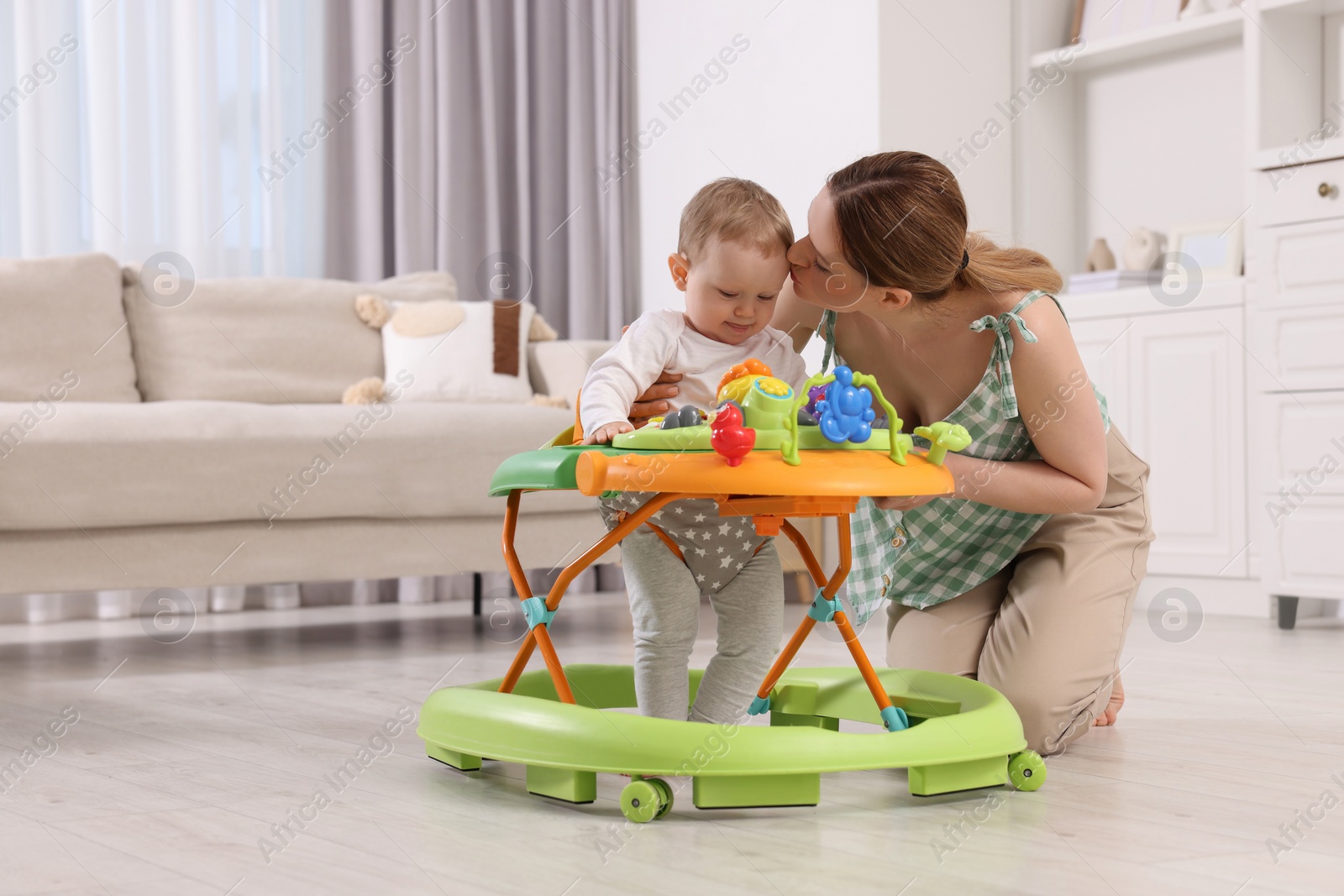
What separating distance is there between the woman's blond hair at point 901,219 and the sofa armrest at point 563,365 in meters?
2.00

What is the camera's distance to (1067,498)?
4.84 ft

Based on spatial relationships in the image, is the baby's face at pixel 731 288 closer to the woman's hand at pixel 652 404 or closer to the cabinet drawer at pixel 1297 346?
the woman's hand at pixel 652 404

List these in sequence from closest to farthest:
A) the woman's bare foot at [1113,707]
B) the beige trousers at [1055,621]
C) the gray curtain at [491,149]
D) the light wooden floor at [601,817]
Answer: the light wooden floor at [601,817]
the beige trousers at [1055,621]
the woman's bare foot at [1113,707]
the gray curtain at [491,149]

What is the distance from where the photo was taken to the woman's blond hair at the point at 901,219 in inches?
53.6

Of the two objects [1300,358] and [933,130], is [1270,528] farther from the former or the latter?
[933,130]

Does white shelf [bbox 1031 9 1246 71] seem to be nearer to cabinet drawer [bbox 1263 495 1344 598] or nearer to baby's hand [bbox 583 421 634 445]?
cabinet drawer [bbox 1263 495 1344 598]

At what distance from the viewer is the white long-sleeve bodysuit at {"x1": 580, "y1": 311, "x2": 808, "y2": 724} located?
1430 millimetres

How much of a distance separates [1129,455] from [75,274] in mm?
2381

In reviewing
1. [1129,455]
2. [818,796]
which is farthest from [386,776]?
[1129,455]

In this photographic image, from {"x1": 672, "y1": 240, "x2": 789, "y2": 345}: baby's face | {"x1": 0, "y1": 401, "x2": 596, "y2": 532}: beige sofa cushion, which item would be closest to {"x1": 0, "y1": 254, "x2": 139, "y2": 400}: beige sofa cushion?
{"x1": 0, "y1": 401, "x2": 596, "y2": 532}: beige sofa cushion

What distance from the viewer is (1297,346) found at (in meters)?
2.91

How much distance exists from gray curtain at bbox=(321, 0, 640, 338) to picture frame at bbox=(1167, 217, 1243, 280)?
1792 millimetres

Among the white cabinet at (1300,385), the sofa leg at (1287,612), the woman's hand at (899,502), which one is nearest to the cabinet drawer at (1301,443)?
the white cabinet at (1300,385)

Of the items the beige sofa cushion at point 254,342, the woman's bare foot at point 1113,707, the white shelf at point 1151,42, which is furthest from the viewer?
the white shelf at point 1151,42
